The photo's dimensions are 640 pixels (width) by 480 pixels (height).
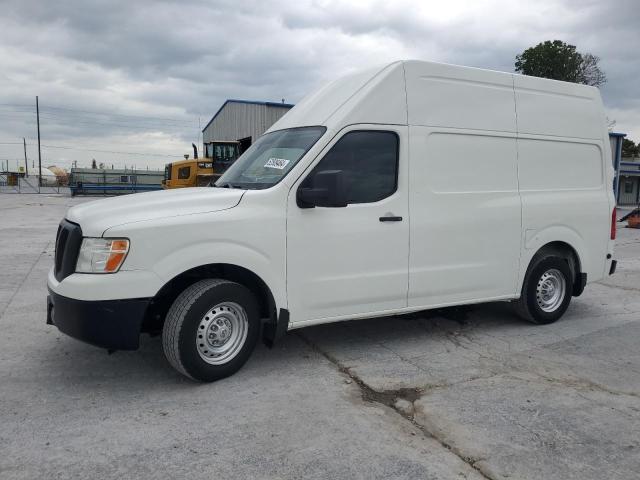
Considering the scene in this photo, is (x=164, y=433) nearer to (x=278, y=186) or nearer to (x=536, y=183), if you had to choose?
(x=278, y=186)

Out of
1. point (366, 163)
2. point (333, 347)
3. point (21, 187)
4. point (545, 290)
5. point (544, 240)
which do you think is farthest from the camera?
point (21, 187)

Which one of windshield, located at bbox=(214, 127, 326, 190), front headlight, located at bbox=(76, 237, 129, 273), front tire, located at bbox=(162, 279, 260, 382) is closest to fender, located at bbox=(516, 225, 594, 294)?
windshield, located at bbox=(214, 127, 326, 190)

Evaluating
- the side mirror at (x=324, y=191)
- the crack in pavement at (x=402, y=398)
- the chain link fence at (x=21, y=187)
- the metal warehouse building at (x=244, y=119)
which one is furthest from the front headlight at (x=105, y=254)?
the chain link fence at (x=21, y=187)

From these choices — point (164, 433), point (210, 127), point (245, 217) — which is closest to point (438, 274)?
point (245, 217)

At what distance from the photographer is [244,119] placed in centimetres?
3712

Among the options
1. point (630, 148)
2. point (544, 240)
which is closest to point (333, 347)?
point (544, 240)

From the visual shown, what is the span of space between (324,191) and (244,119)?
34228 mm

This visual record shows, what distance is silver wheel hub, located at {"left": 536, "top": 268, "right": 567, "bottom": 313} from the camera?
594 cm

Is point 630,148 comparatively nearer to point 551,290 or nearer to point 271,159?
point 551,290

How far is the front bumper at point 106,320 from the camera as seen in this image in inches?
146

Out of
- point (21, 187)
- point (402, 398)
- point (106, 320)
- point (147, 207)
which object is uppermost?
point (21, 187)

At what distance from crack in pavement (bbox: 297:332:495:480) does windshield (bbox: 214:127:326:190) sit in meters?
1.64

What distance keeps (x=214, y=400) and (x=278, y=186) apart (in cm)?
165

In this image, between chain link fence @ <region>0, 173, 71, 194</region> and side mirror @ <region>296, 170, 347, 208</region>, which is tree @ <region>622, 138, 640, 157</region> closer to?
chain link fence @ <region>0, 173, 71, 194</region>
